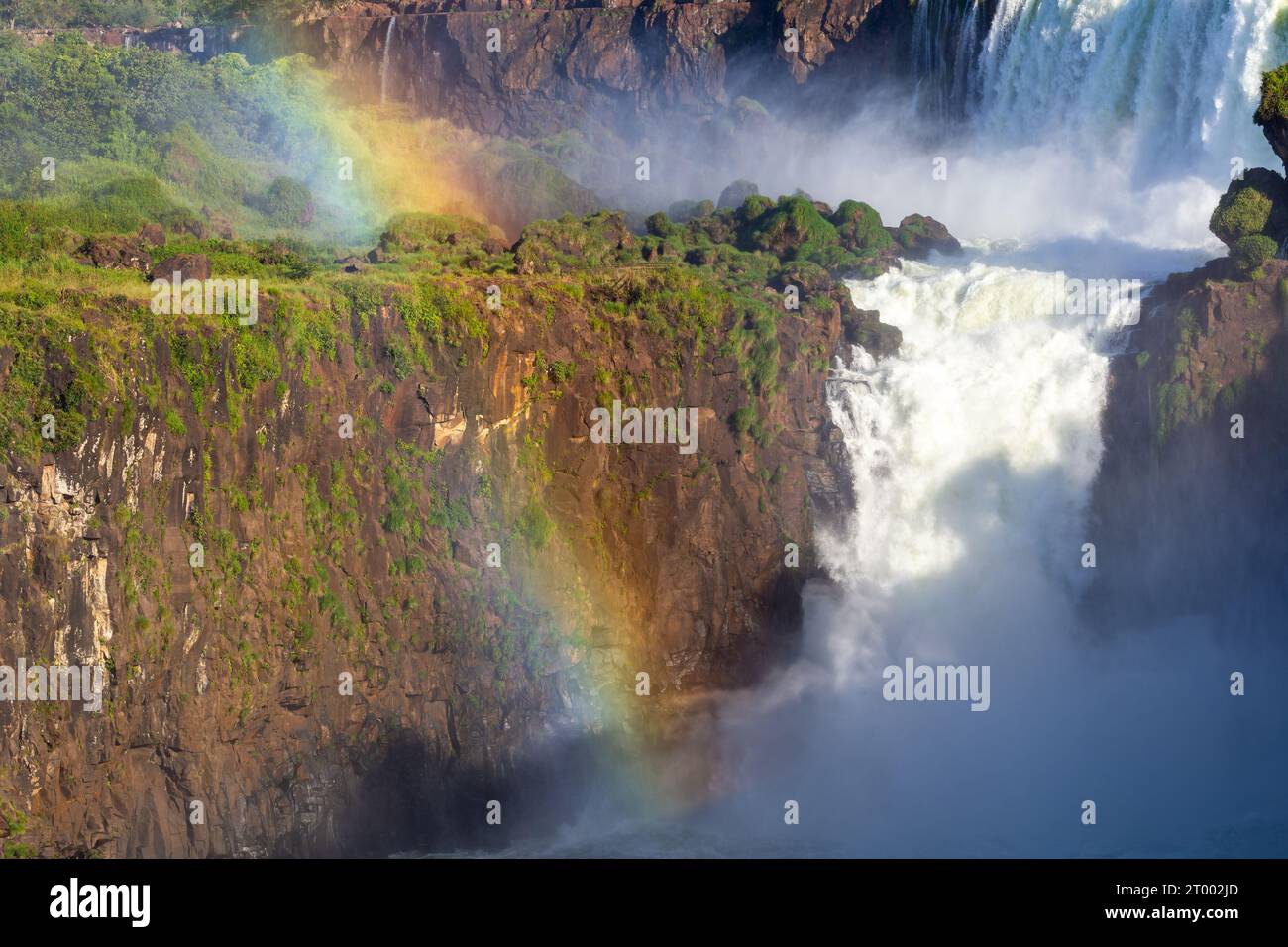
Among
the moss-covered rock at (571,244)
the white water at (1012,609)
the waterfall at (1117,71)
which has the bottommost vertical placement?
the white water at (1012,609)

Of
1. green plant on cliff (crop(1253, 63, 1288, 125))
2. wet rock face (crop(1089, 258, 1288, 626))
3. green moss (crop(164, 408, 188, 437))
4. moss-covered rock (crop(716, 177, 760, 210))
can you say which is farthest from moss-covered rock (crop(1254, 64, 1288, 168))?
green moss (crop(164, 408, 188, 437))

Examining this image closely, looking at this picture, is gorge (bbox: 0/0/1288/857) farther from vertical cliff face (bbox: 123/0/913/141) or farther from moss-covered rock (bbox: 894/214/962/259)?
vertical cliff face (bbox: 123/0/913/141)

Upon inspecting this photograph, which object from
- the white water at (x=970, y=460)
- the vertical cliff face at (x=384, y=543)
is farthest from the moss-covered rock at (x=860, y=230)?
the white water at (x=970, y=460)

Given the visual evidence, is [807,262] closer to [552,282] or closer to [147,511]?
[552,282]

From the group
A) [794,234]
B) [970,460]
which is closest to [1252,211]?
[970,460]

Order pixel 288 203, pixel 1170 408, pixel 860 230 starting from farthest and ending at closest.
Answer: pixel 288 203, pixel 860 230, pixel 1170 408

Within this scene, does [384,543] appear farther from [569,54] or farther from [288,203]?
[569,54]

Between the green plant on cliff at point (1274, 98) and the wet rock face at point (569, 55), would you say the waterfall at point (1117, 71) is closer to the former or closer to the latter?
the green plant on cliff at point (1274, 98)
